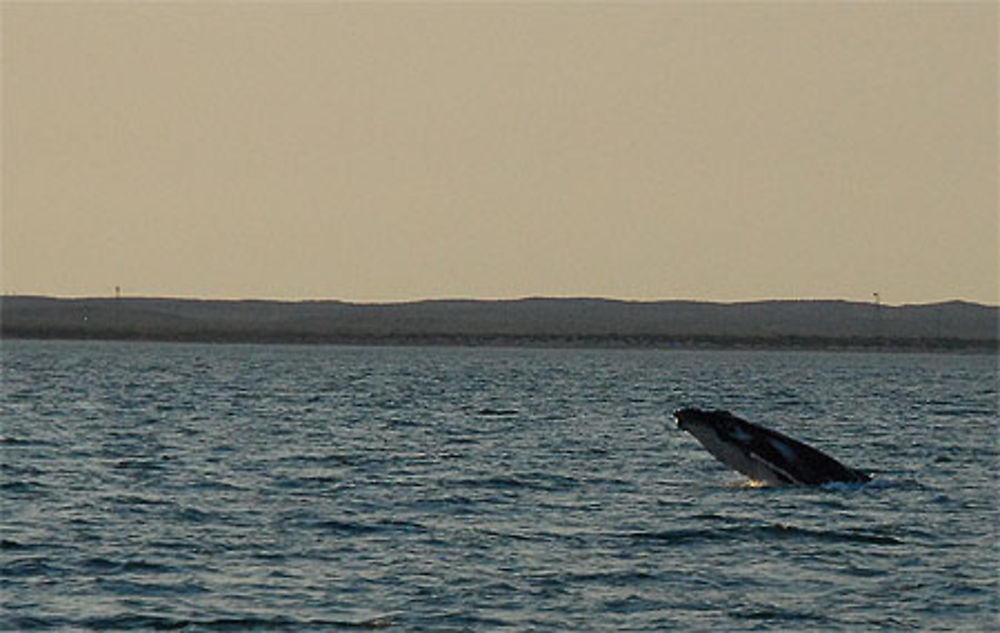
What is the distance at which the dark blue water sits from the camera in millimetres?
23703

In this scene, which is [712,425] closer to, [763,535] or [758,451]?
[758,451]

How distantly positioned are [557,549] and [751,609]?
17.0 ft

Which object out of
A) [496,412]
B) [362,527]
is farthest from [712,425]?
[496,412]

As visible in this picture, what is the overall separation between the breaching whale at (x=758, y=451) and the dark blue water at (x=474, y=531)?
2.00ft

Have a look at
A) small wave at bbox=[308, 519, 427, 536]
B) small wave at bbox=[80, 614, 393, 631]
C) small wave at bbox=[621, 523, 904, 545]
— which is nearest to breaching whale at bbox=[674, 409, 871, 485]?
small wave at bbox=[621, 523, 904, 545]

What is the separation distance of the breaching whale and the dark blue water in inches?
23.9

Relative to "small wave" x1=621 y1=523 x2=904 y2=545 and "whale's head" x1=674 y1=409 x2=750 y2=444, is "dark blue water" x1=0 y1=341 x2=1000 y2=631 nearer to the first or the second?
"small wave" x1=621 y1=523 x2=904 y2=545

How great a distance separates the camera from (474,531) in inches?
1205

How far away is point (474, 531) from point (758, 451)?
25.0ft

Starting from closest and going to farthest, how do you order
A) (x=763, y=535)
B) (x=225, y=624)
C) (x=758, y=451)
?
(x=225, y=624), (x=763, y=535), (x=758, y=451)

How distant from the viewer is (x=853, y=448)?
168 feet

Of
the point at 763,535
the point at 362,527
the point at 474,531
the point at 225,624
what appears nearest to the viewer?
the point at 225,624

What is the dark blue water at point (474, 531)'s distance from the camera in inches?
933

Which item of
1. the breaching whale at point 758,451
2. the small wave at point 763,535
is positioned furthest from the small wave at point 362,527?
the breaching whale at point 758,451
